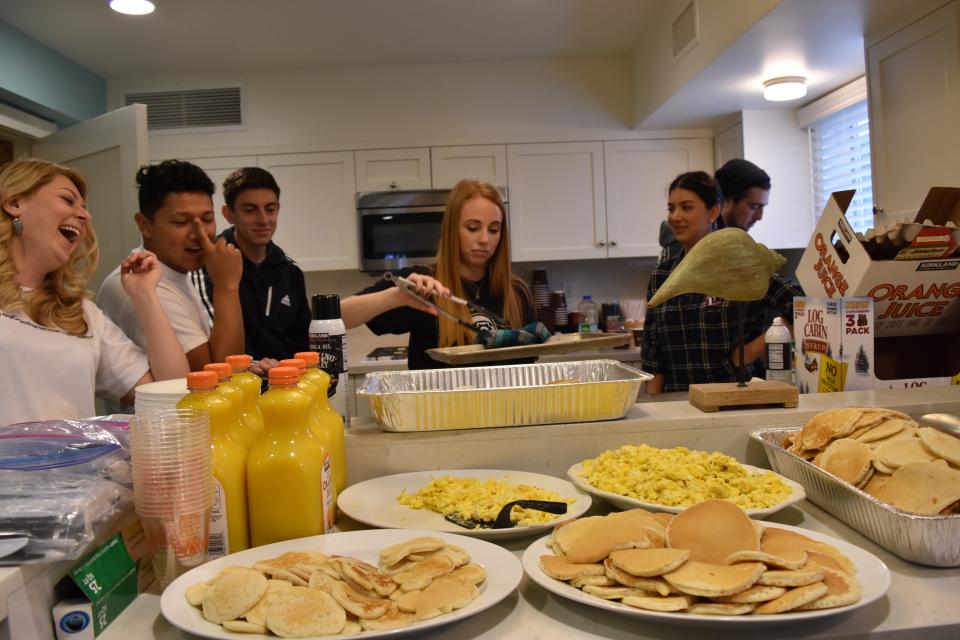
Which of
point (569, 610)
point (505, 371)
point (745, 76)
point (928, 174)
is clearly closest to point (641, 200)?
point (745, 76)

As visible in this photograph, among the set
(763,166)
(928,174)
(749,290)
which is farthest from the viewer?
(763,166)

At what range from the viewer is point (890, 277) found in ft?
5.01

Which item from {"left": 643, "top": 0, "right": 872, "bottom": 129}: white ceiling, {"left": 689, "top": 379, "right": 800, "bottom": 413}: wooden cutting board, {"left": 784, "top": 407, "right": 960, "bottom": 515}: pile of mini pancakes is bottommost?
{"left": 784, "top": 407, "right": 960, "bottom": 515}: pile of mini pancakes

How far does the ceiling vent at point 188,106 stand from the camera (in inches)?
157

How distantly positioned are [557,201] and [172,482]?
3.40 m

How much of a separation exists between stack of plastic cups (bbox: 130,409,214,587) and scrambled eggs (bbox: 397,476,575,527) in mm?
329

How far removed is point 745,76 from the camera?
308cm

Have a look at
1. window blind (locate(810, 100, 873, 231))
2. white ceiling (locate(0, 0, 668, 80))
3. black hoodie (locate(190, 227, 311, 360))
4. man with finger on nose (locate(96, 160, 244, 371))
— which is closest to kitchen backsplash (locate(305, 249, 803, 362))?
window blind (locate(810, 100, 873, 231))

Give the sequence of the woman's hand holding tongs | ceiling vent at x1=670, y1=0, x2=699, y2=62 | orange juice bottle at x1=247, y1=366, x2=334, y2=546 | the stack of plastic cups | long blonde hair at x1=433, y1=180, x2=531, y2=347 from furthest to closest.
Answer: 1. ceiling vent at x1=670, y1=0, x2=699, y2=62
2. long blonde hair at x1=433, y1=180, x2=531, y2=347
3. the woman's hand holding tongs
4. orange juice bottle at x1=247, y1=366, x2=334, y2=546
5. the stack of plastic cups

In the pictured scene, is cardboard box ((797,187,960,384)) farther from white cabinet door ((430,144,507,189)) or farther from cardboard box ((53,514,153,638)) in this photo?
white cabinet door ((430,144,507,189))

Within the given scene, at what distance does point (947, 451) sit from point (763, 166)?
118 inches

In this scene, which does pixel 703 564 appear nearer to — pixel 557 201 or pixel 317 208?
pixel 557 201

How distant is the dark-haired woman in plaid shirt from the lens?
7.46 feet

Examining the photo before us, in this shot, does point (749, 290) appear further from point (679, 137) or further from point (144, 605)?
point (679, 137)
